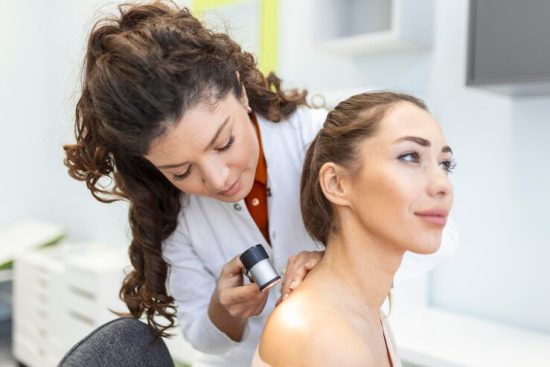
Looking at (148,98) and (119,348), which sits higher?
(148,98)

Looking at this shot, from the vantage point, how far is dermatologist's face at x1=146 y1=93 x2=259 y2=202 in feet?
3.09

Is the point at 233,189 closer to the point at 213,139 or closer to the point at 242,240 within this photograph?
the point at 213,139

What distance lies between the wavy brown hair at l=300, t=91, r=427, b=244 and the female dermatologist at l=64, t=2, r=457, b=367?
0.07 meters

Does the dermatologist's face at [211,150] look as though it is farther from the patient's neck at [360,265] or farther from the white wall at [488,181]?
the white wall at [488,181]

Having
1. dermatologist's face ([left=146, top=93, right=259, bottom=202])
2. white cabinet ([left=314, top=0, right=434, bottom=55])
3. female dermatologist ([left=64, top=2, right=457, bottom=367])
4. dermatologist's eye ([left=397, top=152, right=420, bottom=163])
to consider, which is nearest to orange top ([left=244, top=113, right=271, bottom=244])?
female dermatologist ([left=64, top=2, right=457, bottom=367])

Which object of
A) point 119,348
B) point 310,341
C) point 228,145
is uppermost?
point 228,145

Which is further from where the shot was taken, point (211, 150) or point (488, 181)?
point (488, 181)

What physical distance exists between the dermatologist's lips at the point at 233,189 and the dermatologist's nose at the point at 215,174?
0.02m

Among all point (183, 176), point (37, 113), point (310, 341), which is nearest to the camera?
point (310, 341)

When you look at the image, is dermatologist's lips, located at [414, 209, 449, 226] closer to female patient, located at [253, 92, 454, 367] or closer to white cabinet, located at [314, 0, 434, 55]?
female patient, located at [253, 92, 454, 367]

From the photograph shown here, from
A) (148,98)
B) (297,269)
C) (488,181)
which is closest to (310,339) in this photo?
(297,269)

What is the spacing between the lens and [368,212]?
94 centimetres

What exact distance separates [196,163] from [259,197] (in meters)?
0.27

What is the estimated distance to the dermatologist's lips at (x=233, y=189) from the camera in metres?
1.03
